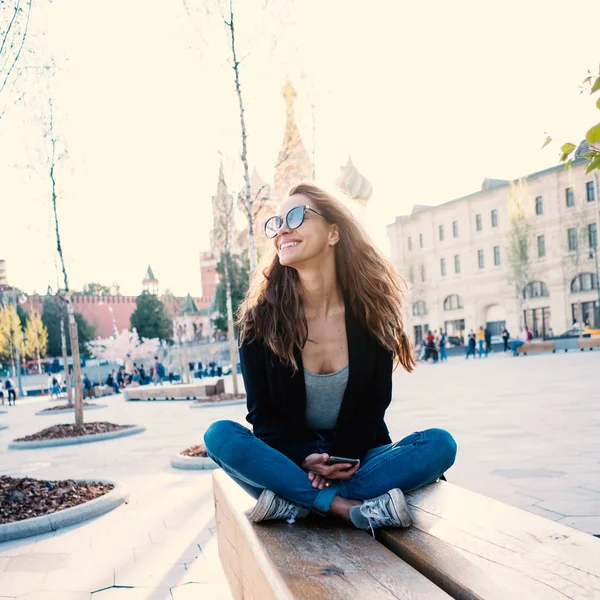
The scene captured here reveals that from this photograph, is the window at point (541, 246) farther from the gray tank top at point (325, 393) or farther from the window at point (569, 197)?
the gray tank top at point (325, 393)

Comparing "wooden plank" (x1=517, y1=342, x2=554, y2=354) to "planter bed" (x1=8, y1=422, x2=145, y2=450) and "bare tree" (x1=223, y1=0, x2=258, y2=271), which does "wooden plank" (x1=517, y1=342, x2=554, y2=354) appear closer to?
"planter bed" (x1=8, y1=422, x2=145, y2=450)

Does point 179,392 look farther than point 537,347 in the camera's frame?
No

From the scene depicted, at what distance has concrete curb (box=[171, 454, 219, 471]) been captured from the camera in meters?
7.20

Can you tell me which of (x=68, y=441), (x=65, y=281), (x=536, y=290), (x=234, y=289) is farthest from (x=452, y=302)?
(x=68, y=441)

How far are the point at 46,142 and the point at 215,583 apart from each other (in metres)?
9.21

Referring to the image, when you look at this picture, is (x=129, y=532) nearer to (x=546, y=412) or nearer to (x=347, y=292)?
(x=347, y=292)

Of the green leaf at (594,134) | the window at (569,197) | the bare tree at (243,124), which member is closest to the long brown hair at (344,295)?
the green leaf at (594,134)

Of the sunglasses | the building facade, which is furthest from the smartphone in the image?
the building facade

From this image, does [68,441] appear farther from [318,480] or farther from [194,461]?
[318,480]

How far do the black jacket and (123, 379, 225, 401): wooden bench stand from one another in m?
16.7

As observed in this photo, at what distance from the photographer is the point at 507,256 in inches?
1955

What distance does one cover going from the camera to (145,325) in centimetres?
6456

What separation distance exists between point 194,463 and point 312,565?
220 inches

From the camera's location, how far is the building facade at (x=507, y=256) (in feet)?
153
